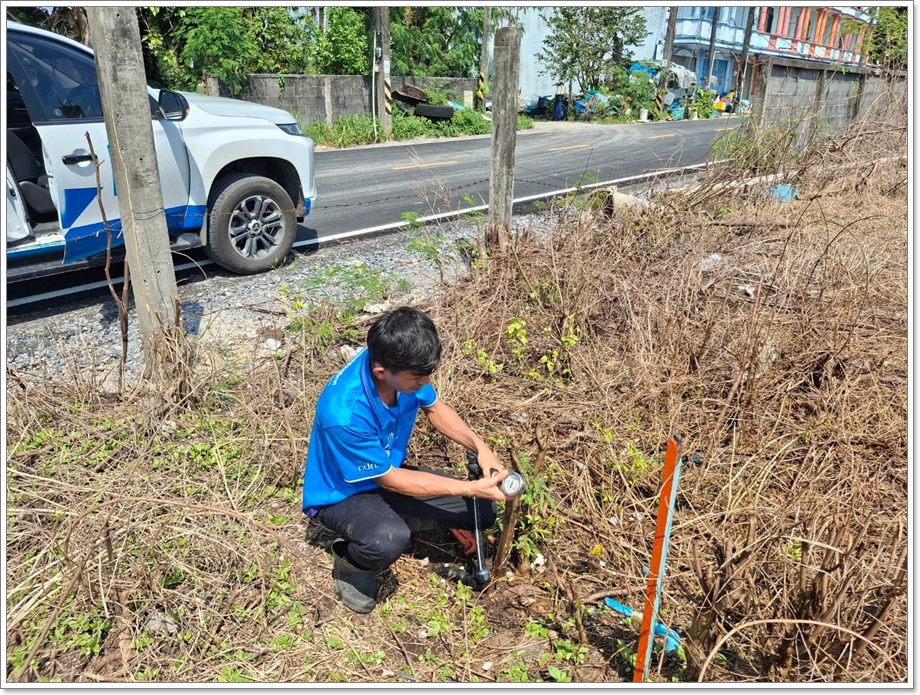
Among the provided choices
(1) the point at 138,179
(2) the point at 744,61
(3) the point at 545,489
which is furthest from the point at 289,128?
(2) the point at 744,61

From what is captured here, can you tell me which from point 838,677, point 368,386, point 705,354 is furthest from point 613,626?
point 705,354

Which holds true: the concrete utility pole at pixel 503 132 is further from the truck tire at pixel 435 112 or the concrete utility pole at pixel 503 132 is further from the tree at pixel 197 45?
the truck tire at pixel 435 112

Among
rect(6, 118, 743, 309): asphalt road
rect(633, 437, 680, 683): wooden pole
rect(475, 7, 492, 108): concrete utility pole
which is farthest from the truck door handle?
rect(475, 7, 492, 108): concrete utility pole

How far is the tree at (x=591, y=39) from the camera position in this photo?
24844 millimetres

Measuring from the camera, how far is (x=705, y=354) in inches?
161

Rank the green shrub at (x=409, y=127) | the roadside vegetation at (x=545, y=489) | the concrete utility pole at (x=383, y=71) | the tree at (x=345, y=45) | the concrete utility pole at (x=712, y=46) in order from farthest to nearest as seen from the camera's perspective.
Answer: the concrete utility pole at (x=712, y=46), the tree at (x=345, y=45), the green shrub at (x=409, y=127), the concrete utility pole at (x=383, y=71), the roadside vegetation at (x=545, y=489)

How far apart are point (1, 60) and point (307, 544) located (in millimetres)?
2625

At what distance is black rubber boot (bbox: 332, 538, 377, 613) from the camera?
2.68 m

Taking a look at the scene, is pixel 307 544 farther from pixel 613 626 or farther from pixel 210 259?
pixel 210 259

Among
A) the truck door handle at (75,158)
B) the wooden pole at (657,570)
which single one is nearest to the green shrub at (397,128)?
the truck door handle at (75,158)

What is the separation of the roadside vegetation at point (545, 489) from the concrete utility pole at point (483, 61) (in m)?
16.7

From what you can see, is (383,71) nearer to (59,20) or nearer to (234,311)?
(59,20)

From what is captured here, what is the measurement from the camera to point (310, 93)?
1617 cm

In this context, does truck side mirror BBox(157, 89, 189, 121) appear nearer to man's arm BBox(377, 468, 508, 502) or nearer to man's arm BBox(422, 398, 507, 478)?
man's arm BBox(422, 398, 507, 478)
